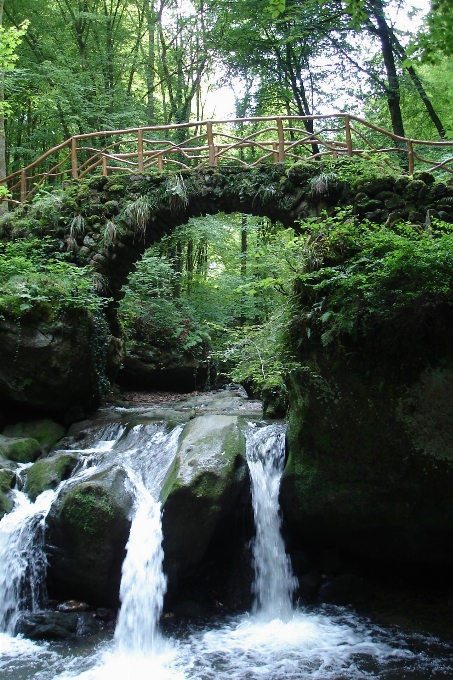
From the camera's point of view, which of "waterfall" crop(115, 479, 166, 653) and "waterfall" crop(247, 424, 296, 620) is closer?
"waterfall" crop(115, 479, 166, 653)

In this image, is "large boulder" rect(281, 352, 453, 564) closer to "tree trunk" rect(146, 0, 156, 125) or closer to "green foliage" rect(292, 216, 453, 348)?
"green foliage" rect(292, 216, 453, 348)

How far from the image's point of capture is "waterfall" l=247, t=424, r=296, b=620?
20.0 feet

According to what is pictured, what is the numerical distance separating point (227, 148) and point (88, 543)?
8.60 m

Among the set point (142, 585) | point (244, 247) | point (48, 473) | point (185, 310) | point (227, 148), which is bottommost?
point (142, 585)

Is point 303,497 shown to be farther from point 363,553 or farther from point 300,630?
point 300,630

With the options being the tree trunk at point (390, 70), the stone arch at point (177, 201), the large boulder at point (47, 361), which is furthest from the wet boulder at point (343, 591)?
the tree trunk at point (390, 70)

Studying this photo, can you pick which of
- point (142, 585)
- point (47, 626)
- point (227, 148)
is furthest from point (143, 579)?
point (227, 148)

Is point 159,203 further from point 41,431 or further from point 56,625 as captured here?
point 56,625

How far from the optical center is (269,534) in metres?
6.43

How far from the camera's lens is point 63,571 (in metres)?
6.02

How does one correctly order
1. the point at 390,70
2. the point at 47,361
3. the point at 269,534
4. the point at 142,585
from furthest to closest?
the point at 390,70 → the point at 47,361 → the point at 269,534 → the point at 142,585

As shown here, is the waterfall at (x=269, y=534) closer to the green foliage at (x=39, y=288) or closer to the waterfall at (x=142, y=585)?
the waterfall at (x=142, y=585)

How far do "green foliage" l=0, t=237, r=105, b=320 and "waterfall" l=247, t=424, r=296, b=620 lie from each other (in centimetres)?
413

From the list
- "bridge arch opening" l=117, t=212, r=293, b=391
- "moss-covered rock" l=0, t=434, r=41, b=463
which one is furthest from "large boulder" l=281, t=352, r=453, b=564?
"bridge arch opening" l=117, t=212, r=293, b=391
